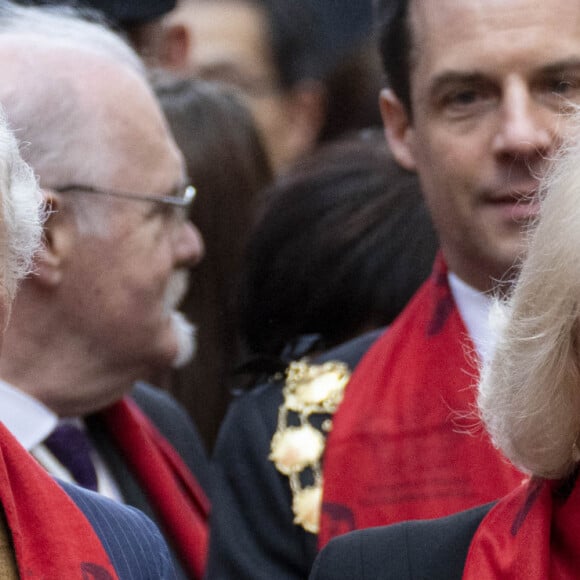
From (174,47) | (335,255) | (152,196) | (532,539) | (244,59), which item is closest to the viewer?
(532,539)

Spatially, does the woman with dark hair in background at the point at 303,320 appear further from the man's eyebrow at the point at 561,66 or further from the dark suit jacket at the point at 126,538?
the man's eyebrow at the point at 561,66

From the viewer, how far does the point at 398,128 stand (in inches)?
139

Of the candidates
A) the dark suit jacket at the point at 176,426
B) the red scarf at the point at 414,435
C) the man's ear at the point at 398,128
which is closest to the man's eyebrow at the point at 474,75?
the man's ear at the point at 398,128

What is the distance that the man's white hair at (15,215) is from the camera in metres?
2.64

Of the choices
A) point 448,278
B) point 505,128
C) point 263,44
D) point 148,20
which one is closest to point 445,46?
point 505,128

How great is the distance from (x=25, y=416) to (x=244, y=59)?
3119mm

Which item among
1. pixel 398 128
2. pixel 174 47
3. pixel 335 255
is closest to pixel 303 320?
pixel 335 255

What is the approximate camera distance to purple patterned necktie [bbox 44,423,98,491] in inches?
139

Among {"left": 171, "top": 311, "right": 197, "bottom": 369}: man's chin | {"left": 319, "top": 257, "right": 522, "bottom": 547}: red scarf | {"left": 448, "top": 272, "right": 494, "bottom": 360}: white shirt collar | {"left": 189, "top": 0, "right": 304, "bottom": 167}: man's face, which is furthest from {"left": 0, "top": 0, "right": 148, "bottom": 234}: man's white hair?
{"left": 189, "top": 0, "right": 304, "bottom": 167}: man's face

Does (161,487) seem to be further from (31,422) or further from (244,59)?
(244,59)

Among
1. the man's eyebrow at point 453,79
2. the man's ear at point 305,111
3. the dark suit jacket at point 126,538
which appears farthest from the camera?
the man's ear at point 305,111

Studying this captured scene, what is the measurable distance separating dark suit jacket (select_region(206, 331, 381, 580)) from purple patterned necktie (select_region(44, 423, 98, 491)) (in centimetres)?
35

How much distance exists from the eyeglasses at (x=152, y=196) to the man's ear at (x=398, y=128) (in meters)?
0.54

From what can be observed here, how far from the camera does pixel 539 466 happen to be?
8.43 feet
